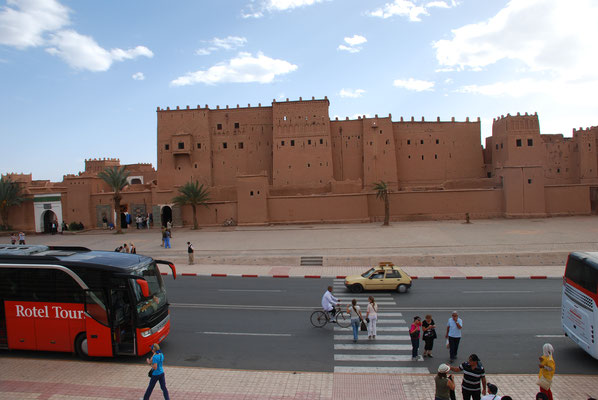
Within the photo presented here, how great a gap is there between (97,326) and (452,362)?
8225 millimetres

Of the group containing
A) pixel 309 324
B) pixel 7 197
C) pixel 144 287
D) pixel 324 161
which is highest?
pixel 324 161

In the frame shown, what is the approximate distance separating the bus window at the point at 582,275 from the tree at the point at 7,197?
4210 cm

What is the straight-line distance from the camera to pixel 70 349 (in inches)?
384

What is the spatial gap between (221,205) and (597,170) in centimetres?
3909

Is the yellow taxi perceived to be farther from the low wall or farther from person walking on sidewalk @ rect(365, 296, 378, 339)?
the low wall

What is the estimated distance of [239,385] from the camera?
834cm

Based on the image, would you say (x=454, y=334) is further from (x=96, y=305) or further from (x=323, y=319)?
(x=96, y=305)

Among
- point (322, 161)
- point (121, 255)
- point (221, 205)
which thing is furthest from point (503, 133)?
point (121, 255)

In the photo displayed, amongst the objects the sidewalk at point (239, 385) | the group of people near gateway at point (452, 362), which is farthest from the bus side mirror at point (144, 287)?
the group of people near gateway at point (452, 362)

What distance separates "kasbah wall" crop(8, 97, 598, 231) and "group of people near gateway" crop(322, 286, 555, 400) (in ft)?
91.9

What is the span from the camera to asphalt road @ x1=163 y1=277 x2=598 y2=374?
9664mm

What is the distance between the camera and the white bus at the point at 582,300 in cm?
879

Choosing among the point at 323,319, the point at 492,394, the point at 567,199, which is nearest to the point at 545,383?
the point at 492,394

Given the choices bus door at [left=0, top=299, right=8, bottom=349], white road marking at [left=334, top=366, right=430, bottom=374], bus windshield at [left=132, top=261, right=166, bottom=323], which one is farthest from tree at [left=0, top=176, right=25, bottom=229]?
white road marking at [left=334, top=366, right=430, bottom=374]
